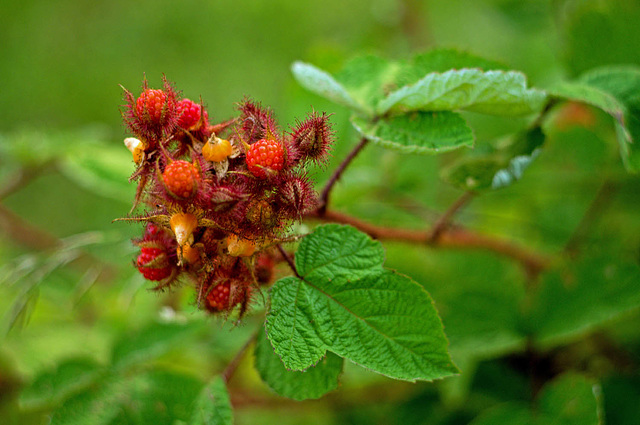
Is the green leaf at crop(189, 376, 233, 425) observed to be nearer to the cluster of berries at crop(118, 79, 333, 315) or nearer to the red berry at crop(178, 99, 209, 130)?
the cluster of berries at crop(118, 79, 333, 315)

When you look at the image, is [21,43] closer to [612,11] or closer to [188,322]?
[188,322]

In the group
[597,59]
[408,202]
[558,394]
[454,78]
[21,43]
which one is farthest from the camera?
[21,43]

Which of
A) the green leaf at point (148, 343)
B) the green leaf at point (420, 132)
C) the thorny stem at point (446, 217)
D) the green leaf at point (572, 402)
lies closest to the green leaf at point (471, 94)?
the green leaf at point (420, 132)

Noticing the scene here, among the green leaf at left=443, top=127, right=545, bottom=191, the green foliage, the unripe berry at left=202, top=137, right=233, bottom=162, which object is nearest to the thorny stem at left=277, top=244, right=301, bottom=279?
the unripe berry at left=202, top=137, right=233, bottom=162

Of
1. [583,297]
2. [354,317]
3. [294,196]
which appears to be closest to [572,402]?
[583,297]

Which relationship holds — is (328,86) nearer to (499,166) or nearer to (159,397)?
(499,166)

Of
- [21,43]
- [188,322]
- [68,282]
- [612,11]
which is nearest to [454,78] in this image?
[612,11]
